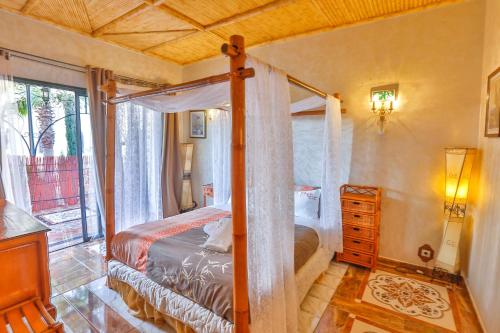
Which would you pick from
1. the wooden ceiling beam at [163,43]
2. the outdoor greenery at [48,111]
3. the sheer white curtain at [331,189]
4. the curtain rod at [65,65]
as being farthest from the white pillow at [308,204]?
the outdoor greenery at [48,111]

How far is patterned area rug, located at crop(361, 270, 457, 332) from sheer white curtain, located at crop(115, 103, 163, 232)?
320cm

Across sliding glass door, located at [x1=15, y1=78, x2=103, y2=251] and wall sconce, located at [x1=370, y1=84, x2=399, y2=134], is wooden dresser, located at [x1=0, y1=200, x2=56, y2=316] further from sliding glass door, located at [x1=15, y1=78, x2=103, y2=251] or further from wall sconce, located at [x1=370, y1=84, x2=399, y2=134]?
wall sconce, located at [x1=370, y1=84, x2=399, y2=134]

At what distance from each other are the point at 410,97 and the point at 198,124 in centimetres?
327

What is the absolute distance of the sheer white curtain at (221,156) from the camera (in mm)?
3529

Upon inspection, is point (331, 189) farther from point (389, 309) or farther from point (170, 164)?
point (170, 164)

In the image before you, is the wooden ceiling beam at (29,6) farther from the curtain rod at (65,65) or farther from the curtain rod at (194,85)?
the curtain rod at (194,85)

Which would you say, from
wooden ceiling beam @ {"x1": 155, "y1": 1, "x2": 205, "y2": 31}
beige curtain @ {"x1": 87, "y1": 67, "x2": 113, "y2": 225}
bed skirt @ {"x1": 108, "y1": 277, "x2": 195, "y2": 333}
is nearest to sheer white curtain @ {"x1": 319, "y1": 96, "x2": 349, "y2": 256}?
bed skirt @ {"x1": 108, "y1": 277, "x2": 195, "y2": 333}

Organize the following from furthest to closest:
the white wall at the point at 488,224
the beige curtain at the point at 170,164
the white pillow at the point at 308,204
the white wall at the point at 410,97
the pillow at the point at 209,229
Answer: the beige curtain at the point at 170,164 < the white pillow at the point at 308,204 < the white wall at the point at 410,97 < the pillow at the point at 209,229 < the white wall at the point at 488,224

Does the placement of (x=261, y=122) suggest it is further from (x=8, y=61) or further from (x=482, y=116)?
(x=8, y=61)

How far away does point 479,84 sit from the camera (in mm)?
2477

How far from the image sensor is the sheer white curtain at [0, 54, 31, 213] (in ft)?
8.72

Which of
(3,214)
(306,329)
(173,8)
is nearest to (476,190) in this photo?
(306,329)

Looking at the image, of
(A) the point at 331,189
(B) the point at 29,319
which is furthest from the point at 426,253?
(B) the point at 29,319

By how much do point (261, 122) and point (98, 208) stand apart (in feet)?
10.3
